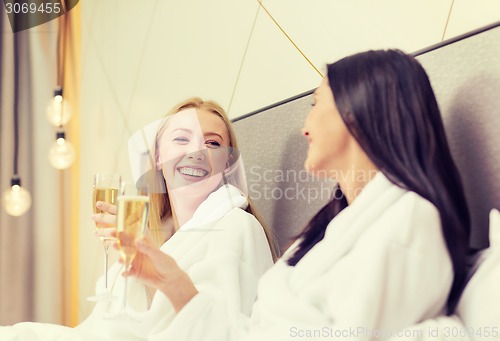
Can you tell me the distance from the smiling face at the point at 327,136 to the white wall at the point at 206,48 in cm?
26

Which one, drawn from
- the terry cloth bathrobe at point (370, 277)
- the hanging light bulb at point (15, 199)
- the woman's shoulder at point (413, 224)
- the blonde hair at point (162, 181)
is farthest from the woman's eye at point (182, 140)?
the hanging light bulb at point (15, 199)

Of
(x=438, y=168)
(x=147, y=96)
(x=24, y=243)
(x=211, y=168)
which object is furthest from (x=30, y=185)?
(x=438, y=168)

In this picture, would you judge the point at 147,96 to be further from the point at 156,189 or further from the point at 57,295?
the point at 57,295

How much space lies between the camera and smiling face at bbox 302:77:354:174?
3.37 ft

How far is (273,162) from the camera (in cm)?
155

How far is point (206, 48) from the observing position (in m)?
1.97

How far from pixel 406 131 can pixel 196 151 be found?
716 millimetres

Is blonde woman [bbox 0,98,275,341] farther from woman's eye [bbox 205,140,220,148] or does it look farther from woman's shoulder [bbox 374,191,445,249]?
woman's shoulder [bbox 374,191,445,249]

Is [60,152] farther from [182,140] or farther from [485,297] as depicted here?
[485,297]

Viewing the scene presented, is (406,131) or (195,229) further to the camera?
(195,229)

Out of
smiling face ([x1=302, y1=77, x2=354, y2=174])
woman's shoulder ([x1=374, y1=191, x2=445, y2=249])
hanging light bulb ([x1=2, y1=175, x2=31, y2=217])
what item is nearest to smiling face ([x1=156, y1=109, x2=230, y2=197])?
smiling face ([x1=302, y1=77, x2=354, y2=174])

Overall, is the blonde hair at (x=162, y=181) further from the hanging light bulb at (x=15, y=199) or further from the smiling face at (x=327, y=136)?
the hanging light bulb at (x=15, y=199)

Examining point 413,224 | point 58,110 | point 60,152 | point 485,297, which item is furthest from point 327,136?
point 58,110

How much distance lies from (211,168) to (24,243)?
143 cm
